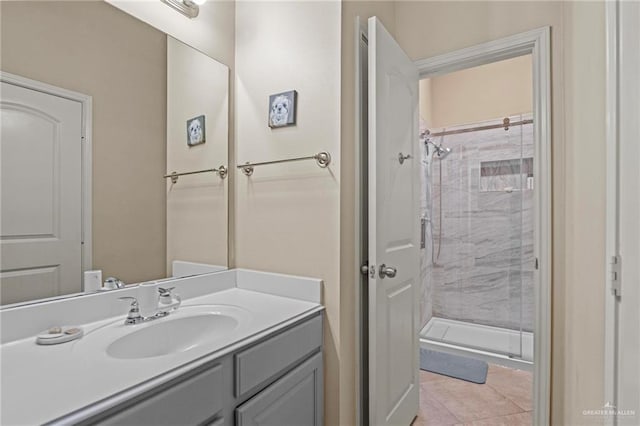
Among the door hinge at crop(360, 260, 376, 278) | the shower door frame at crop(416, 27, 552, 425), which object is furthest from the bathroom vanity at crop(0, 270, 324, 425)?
the shower door frame at crop(416, 27, 552, 425)

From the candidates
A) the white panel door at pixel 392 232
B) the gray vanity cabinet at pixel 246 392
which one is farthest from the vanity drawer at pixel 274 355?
the white panel door at pixel 392 232

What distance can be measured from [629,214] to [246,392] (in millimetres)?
1134

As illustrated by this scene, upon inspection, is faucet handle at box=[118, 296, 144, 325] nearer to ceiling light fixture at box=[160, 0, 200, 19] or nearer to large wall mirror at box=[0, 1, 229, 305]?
large wall mirror at box=[0, 1, 229, 305]

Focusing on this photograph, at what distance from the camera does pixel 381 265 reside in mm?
1464

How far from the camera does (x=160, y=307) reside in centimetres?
130

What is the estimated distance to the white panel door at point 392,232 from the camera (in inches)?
56.2

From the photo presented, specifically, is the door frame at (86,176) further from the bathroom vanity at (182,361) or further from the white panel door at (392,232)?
the white panel door at (392,232)

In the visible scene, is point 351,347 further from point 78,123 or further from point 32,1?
point 32,1

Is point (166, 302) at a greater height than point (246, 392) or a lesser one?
greater

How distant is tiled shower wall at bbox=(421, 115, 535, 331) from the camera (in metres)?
3.07

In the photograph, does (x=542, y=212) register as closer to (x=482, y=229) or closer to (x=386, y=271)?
(x=386, y=271)

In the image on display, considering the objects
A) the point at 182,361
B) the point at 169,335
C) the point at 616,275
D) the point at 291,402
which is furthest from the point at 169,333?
the point at 616,275

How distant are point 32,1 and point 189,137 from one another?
700 mm

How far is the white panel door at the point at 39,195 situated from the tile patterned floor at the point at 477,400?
196 centimetres
